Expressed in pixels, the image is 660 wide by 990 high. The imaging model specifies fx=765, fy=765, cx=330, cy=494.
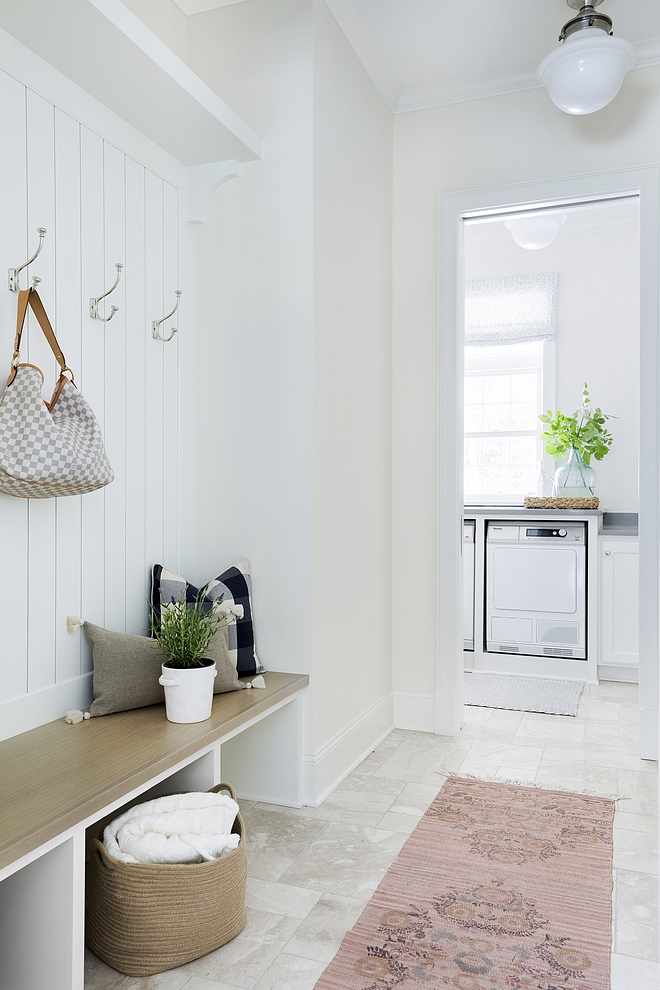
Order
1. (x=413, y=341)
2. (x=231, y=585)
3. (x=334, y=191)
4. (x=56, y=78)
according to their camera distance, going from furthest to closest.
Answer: (x=413, y=341), (x=334, y=191), (x=231, y=585), (x=56, y=78)

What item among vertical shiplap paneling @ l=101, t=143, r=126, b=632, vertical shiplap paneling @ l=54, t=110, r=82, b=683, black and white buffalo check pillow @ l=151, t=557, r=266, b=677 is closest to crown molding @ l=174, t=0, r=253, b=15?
vertical shiplap paneling @ l=101, t=143, r=126, b=632

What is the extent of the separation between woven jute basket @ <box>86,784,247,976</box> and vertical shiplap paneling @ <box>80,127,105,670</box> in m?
0.63

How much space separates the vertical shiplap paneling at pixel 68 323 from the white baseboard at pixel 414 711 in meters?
1.57

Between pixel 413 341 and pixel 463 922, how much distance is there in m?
2.16

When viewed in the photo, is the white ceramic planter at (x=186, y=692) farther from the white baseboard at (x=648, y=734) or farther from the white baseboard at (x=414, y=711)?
the white baseboard at (x=648, y=734)

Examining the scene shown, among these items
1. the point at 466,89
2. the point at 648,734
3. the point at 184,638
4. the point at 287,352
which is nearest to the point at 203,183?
the point at 287,352

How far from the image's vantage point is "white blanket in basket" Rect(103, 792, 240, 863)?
1587 millimetres

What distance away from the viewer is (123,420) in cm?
220

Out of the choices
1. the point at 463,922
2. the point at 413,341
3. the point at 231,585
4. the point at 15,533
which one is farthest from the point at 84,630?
the point at 413,341

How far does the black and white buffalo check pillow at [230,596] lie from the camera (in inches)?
89.3

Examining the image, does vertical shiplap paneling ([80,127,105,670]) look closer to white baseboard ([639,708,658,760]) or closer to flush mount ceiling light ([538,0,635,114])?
flush mount ceiling light ([538,0,635,114])

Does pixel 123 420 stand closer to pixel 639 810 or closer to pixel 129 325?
pixel 129 325

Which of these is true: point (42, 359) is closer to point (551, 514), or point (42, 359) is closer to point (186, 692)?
point (186, 692)

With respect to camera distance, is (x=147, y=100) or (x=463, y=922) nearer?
(x=463, y=922)
